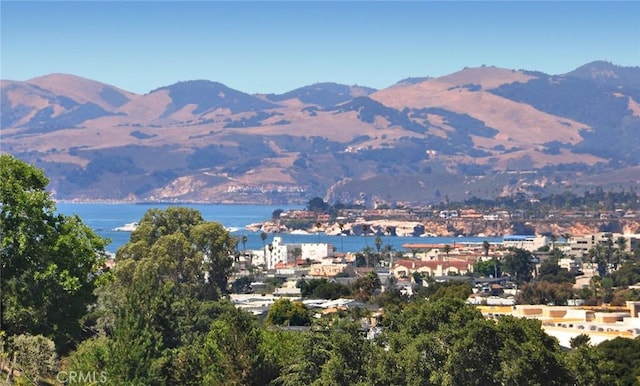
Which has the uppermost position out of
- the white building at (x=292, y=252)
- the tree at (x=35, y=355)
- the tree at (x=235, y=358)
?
the tree at (x=35, y=355)

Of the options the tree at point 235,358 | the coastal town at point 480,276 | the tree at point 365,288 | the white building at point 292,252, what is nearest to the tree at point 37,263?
the tree at point 235,358

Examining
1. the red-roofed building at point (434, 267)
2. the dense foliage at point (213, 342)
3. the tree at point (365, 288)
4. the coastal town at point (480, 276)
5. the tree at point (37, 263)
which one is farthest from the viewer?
the red-roofed building at point (434, 267)

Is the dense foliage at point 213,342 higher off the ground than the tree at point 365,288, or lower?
higher

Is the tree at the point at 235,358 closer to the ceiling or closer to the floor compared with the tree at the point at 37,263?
closer to the floor

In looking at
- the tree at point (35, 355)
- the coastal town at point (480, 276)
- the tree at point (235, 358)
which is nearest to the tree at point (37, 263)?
the tree at point (35, 355)

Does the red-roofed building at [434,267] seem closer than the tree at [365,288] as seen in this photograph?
No

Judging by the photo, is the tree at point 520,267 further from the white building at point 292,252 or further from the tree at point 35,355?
the tree at point 35,355

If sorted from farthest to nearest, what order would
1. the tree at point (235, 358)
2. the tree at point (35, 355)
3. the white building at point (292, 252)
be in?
the white building at point (292, 252) < the tree at point (235, 358) < the tree at point (35, 355)

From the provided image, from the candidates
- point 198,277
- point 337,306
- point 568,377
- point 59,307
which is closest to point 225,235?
point 198,277

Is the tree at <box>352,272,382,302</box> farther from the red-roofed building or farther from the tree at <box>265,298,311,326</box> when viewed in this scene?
the red-roofed building

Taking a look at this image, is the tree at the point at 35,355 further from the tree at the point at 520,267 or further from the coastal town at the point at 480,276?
the tree at the point at 520,267
